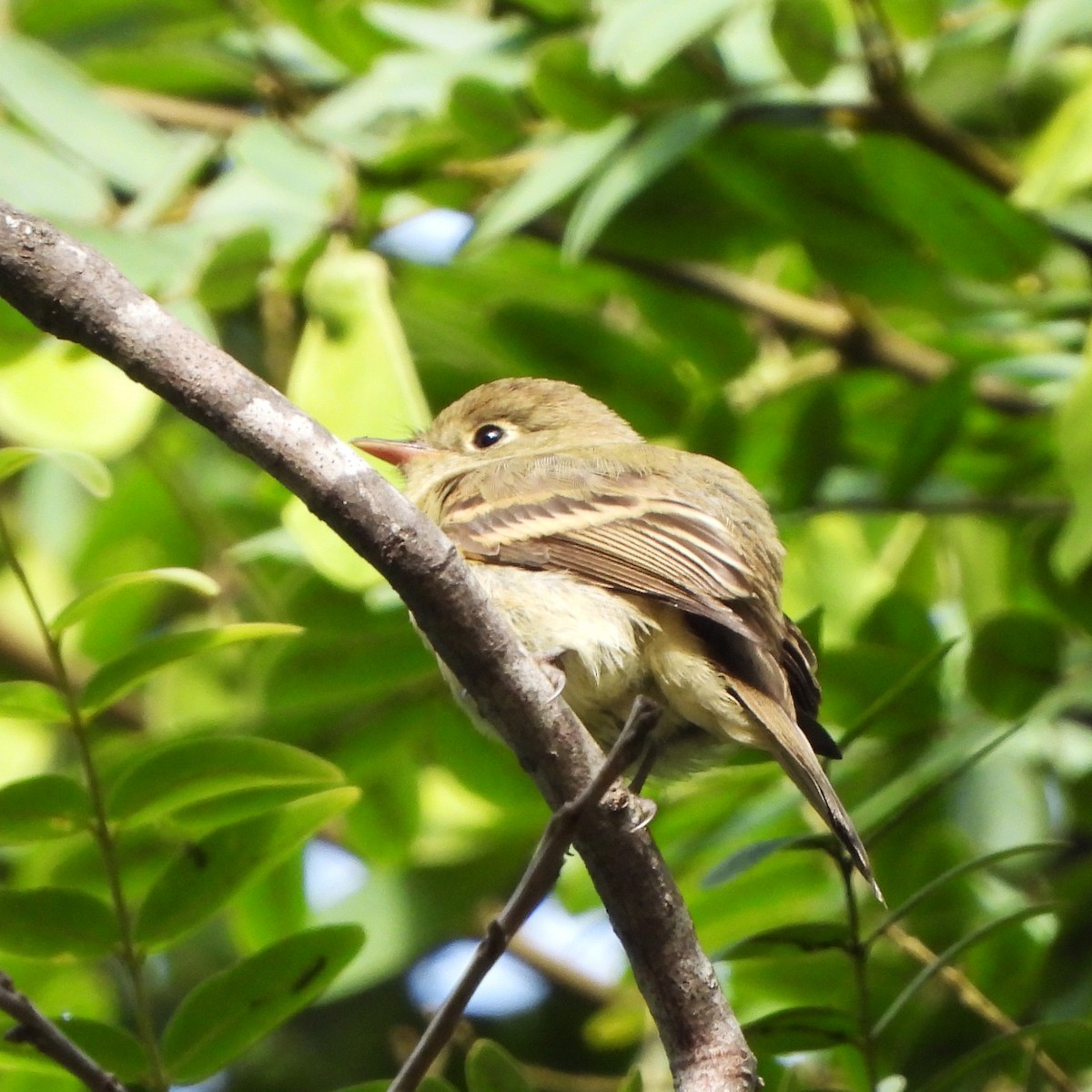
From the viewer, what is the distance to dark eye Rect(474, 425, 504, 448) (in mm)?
4066

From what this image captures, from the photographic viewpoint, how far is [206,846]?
2.32m

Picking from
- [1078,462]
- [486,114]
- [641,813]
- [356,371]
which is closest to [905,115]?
[486,114]

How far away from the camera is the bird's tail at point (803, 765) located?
7.77ft

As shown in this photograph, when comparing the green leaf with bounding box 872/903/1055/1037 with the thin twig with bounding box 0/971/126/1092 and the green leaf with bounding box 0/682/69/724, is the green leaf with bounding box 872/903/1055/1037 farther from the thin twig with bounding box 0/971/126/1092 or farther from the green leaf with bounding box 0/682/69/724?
the green leaf with bounding box 0/682/69/724

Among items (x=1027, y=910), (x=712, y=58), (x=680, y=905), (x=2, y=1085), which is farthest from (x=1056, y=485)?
(x=2, y=1085)

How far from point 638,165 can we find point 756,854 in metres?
1.46

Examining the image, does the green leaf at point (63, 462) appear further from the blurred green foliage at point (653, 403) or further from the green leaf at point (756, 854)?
the green leaf at point (756, 854)

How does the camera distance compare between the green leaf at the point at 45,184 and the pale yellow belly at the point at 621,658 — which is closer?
the pale yellow belly at the point at 621,658

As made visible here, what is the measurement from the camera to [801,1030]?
7.83 ft

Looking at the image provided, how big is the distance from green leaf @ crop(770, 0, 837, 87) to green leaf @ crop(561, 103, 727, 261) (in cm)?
19

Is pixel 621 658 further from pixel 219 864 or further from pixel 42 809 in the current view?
pixel 42 809

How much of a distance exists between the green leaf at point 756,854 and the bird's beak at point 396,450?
1.35m

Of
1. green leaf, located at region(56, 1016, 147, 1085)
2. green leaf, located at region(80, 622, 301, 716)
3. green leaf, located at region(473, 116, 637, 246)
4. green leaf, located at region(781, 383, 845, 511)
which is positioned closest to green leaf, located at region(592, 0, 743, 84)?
green leaf, located at region(473, 116, 637, 246)

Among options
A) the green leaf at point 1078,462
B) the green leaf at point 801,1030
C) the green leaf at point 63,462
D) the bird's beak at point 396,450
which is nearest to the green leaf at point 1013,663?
the green leaf at point 1078,462
